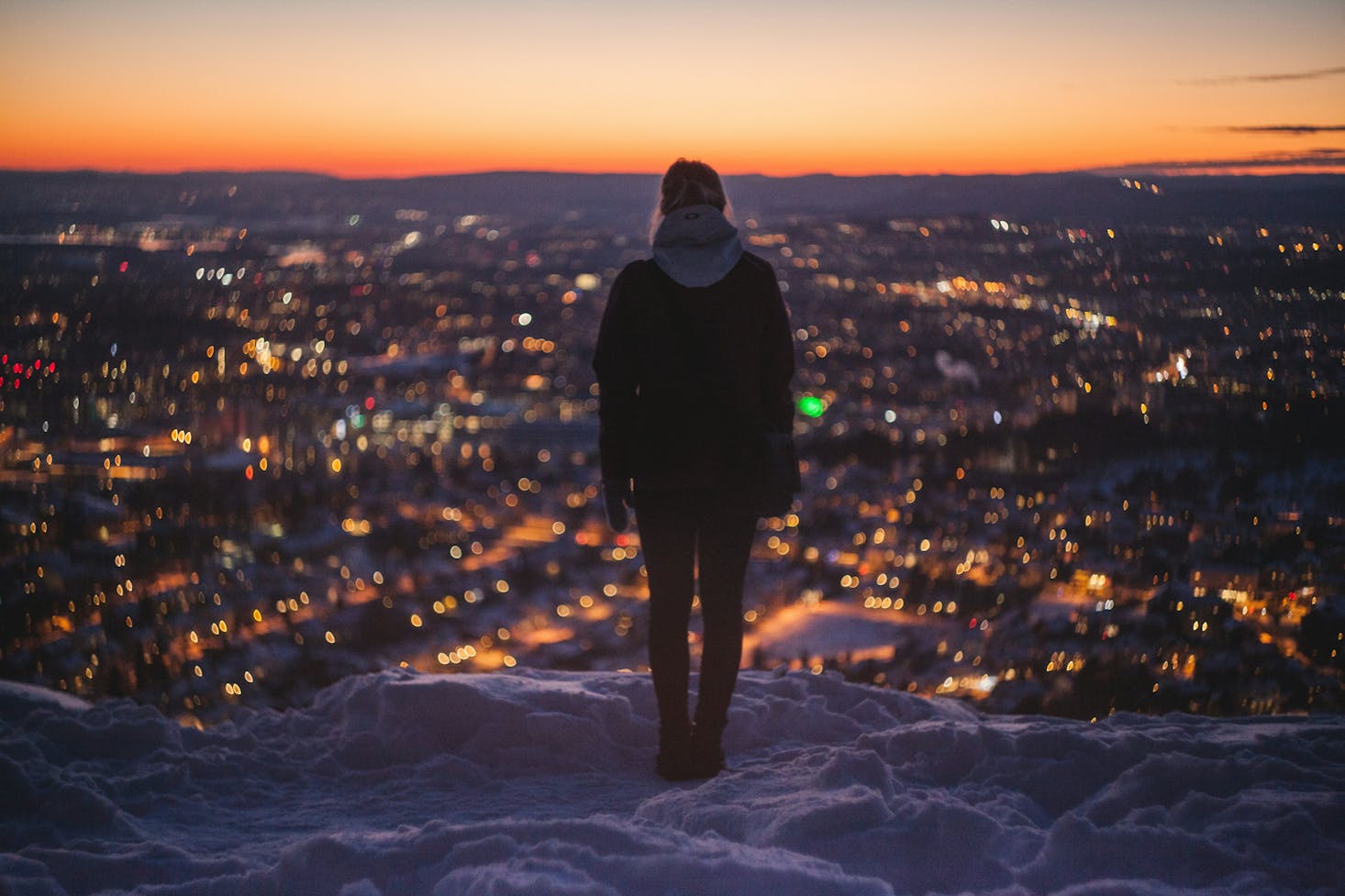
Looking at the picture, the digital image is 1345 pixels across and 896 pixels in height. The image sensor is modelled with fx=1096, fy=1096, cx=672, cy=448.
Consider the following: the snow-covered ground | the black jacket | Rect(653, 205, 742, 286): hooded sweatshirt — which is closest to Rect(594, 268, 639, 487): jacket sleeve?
the black jacket

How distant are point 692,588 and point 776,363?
1.97 feet

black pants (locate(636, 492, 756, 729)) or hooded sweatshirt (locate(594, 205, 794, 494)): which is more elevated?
hooded sweatshirt (locate(594, 205, 794, 494))

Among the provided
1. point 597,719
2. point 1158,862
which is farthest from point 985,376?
point 1158,862

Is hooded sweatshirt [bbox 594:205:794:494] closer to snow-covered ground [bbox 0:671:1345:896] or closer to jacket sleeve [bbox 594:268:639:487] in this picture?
jacket sleeve [bbox 594:268:639:487]

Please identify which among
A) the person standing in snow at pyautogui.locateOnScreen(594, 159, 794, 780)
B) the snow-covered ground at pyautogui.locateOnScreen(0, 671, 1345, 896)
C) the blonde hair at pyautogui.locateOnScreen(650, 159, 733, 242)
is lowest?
the snow-covered ground at pyautogui.locateOnScreen(0, 671, 1345, 896)

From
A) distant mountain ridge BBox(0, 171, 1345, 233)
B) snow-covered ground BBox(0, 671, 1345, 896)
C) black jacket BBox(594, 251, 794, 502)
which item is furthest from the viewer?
distant mountain ridge BBox(0, 171, 1345, 233)

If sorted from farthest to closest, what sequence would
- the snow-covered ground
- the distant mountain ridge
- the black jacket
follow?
the distant mountain ridge, the black jacket, the snow-covered ground

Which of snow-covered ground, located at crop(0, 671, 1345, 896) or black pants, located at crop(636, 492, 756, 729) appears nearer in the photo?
snow-covered ground, located at crop(0, 671, 1345, 896)

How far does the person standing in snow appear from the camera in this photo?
264 cm

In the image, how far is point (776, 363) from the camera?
2.74m

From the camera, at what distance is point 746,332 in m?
2.69

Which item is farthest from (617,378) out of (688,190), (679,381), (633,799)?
(633,799)

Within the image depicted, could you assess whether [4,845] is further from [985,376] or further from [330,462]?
[330,462]

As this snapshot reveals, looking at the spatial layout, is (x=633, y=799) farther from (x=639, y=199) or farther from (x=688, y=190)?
(x=639, y=199)
